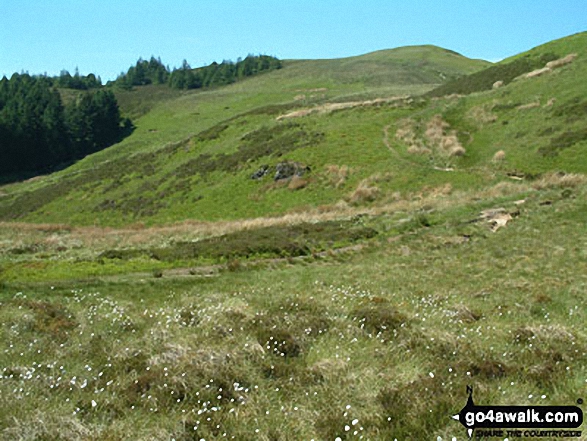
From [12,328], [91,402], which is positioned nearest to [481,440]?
[91,402]

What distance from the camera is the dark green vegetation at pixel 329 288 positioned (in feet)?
27.1

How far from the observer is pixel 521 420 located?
7191mm

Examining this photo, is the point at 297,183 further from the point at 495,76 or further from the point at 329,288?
the point at 495,76

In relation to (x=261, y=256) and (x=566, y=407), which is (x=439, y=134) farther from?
(x=566, y=407)

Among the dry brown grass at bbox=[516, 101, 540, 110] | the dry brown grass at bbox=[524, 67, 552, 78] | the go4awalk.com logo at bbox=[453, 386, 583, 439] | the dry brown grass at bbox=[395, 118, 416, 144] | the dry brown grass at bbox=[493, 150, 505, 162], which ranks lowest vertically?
the go4awalk.com logo at bbox=[453, 386, 583, 439]

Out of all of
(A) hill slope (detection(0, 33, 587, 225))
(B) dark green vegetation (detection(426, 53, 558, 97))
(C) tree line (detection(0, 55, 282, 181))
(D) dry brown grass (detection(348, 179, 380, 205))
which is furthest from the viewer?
(C) tree line (detection(0, 55, 282, 181))

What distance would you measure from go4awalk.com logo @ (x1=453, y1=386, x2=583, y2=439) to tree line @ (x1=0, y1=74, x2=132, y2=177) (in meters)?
116

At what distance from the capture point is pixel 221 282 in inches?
810

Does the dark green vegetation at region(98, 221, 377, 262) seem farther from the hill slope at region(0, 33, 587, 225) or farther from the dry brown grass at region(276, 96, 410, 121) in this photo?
the dry brown grass at region(276, 96, 410, 121)

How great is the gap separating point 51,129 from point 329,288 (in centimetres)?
11568

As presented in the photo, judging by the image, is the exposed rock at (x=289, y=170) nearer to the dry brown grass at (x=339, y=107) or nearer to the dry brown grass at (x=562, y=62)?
the dry brown grass at (x=339, y=107)

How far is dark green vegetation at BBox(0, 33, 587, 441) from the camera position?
27.1 feet

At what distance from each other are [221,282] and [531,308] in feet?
41.7

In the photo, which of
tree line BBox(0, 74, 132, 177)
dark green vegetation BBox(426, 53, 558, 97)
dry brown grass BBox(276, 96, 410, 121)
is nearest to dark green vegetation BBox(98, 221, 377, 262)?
dry brown grass BBox(276, 96, 410, 121)
